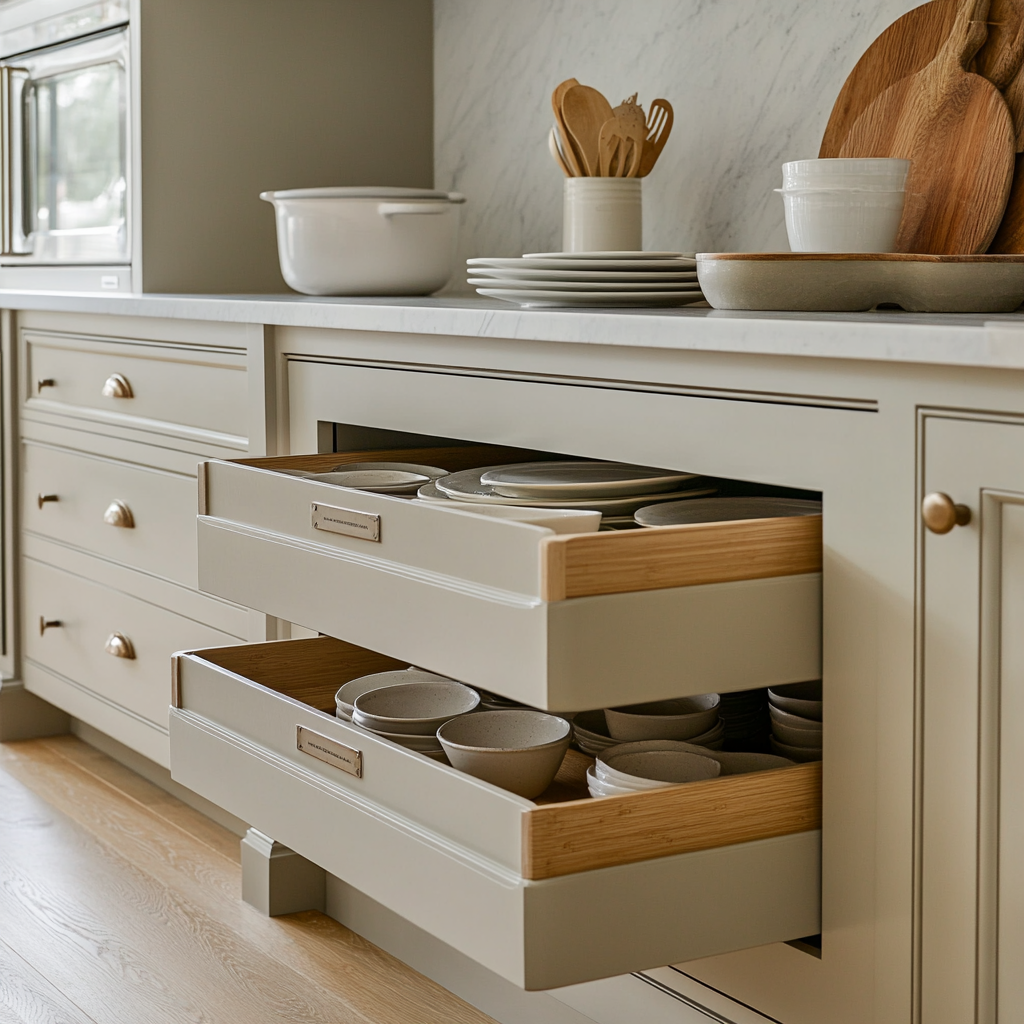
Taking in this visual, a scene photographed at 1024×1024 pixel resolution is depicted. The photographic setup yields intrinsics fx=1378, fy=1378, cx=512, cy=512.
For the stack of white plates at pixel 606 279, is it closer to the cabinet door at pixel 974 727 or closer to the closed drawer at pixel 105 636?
the cabinet door at pixel 974 727

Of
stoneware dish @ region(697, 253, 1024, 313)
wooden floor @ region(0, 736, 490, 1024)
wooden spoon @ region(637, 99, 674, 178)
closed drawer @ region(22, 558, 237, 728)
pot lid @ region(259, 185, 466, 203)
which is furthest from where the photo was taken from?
closed drawer @ region(22, 558, 237, 728)

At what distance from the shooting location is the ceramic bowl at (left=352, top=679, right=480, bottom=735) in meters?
1.43

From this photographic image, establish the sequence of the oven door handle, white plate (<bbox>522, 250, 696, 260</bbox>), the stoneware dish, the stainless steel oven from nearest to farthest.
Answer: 1. the stoneware dish
2. white plate (<bbox>522, 250, 696, 260</bbox>)
3. the stainless steel oven
4. the oven door handle

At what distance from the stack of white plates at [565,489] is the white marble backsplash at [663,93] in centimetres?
58

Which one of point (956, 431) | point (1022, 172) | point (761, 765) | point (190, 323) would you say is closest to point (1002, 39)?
point (1022, 172)

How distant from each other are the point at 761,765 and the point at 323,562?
45 centimetres

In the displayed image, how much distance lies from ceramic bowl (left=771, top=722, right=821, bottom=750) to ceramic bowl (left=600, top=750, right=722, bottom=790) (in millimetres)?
69

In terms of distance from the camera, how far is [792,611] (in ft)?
3.53

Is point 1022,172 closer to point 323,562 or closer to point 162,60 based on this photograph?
point 323,562

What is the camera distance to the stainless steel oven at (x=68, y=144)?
2359 mm

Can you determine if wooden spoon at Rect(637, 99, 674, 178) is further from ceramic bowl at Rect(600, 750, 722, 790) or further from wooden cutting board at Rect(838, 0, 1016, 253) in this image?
ceramic bowl at Rect(600, 750, 722, 790)

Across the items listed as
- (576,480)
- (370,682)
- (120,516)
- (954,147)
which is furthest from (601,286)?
(120,516)

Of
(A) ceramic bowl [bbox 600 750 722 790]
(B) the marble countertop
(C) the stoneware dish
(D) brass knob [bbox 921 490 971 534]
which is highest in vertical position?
(C) the stoneware dish

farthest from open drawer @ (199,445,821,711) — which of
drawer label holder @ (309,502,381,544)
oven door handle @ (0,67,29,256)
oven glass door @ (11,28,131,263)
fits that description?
oven door handle @ (0,67,29,256)
